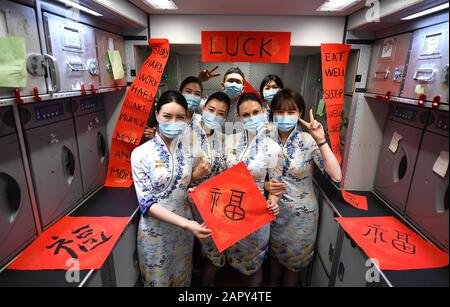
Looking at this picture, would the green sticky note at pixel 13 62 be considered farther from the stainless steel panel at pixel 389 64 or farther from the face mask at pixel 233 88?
the stainless steel panel at pixel 389 64

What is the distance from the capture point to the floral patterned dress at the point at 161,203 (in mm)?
1586

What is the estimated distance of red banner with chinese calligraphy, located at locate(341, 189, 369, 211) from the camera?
6.54 feet

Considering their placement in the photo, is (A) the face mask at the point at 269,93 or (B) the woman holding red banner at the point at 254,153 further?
(A) the face mask at the point at 269,93

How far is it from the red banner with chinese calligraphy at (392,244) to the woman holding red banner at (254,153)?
0.59m

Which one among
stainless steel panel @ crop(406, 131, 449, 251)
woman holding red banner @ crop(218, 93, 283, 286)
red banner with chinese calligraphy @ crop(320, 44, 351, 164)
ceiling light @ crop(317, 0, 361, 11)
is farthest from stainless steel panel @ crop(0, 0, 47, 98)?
stainless steel panel @ crop(406, 131, 449, 251)

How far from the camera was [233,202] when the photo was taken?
152 cm

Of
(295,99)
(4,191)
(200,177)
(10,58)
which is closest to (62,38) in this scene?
(10,58)

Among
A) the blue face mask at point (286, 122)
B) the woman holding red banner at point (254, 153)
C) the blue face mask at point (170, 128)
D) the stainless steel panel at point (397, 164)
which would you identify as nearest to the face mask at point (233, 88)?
the woman holding red banner at point (254, 153)

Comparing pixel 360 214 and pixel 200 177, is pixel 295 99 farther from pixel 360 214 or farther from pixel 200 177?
pixel 360 214

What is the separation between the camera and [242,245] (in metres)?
1.86

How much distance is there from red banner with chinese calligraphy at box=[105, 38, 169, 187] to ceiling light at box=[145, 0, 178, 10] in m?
0.25

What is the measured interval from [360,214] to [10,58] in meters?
2.35

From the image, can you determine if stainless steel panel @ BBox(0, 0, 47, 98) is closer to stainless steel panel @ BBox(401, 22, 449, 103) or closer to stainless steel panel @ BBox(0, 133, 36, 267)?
stainless steel panel @ BBox(0, 133, 36, 267)
